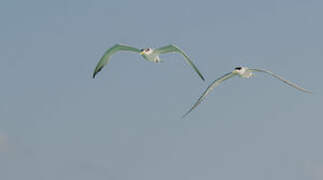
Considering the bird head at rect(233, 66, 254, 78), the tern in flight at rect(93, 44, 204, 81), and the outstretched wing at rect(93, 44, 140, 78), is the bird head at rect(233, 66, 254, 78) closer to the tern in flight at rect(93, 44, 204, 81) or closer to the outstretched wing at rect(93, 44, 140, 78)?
the tern in flight at rect(93, 44, 204, 81)

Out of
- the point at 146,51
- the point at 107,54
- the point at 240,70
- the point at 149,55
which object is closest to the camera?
the point at 146,51

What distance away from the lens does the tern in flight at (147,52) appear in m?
41.8

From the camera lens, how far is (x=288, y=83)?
42844 millimetres

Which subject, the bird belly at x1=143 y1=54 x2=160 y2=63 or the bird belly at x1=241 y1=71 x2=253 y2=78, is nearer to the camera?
the bird belly at x1=143 y1=54 x2=160 y2=63

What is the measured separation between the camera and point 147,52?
41750 millimetres

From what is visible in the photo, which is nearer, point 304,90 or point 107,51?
point 304,90

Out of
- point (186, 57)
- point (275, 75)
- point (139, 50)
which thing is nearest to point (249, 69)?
point (275, 75)

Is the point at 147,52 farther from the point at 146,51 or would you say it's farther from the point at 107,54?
the point at 107,54

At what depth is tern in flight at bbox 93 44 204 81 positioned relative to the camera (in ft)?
137

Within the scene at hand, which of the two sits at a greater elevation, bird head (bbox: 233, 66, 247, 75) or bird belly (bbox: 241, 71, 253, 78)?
bird head (bbox: 233, 66, 247, 75)

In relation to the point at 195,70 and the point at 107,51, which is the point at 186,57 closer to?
the point at 195,70

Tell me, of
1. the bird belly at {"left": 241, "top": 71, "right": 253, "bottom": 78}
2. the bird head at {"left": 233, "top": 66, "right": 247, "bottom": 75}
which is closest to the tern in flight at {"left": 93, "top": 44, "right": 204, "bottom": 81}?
the bird head at {"left": 233, "top": 66, "right": 247, "bottom": 75}

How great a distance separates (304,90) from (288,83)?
20.7 ft

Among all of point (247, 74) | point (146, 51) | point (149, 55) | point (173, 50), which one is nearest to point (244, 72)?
point (247, 74)
